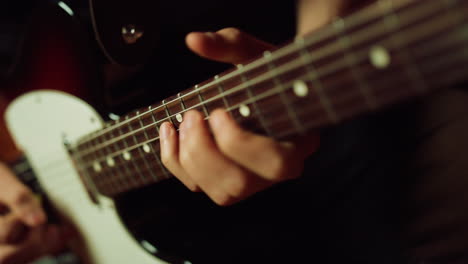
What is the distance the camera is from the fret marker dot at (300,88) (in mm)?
354

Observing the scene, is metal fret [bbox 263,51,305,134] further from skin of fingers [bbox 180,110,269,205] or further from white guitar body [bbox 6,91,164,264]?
white guitar body [bbox 6,91,164,264]

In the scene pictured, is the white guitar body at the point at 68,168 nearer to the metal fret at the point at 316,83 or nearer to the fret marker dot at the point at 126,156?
the fret marker dot at the point at 126,156

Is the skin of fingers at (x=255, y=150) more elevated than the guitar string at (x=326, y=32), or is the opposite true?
the guitar string at (x=326, y=32)

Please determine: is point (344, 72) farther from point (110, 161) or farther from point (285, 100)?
point (110, 161)

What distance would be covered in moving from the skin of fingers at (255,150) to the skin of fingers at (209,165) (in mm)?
12

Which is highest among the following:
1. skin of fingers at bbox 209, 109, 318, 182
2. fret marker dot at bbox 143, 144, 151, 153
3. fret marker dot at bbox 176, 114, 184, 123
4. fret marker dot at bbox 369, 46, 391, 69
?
fret marker dot at bbox 176, 114, 184, 123

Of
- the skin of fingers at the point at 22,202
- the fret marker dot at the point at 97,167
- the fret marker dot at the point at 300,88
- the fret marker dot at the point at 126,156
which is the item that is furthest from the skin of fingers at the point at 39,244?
the fret marker dot at the point at 300,88

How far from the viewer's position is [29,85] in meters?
0.83

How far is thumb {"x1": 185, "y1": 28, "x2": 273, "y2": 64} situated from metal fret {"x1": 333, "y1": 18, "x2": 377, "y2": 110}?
182 millimetres

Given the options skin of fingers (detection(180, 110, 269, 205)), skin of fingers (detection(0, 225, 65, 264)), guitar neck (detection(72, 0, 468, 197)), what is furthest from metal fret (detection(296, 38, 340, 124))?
skin of fingers (detection(0, 225, 65, 264))

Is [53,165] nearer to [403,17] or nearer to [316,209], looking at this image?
[316,209]

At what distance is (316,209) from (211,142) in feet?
1.15

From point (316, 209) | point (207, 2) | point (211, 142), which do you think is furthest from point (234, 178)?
point (207, 2)

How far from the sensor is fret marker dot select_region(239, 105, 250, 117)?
409 millimetres
